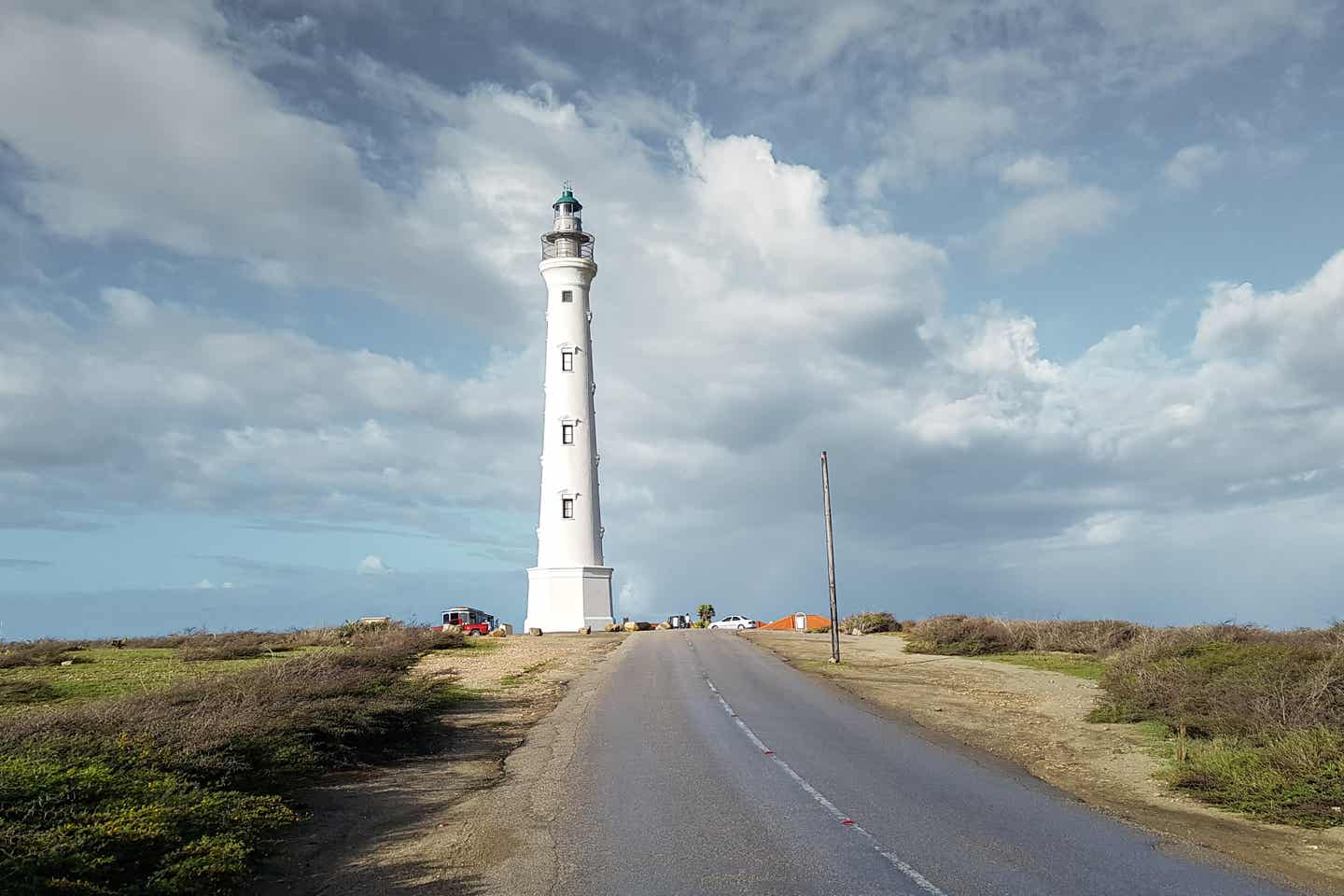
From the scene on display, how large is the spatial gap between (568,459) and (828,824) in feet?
142

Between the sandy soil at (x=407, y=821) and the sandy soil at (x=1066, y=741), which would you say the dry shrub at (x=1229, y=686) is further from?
the sandy soil at (x=407, y=821)

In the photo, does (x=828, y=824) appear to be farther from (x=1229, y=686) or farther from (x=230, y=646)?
(x=230, y=646)

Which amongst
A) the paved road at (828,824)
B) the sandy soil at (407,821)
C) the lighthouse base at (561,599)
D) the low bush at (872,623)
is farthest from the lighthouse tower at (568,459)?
the paved road at (828,824)

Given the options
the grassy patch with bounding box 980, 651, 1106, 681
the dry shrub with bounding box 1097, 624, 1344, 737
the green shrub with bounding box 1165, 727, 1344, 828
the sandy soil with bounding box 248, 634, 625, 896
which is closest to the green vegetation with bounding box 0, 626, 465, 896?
the sandy soil with bounding box 248, 634, 625, 896

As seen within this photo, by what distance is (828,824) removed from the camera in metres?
9.81

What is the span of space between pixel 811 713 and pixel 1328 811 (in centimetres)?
1002

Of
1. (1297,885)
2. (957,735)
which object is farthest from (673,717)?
(1297,885)

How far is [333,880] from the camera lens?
8.50 meters

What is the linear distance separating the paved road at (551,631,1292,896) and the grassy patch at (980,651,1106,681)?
1427 cm

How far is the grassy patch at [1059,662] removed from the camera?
2923cm

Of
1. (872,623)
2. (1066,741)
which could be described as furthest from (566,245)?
(1066,741)

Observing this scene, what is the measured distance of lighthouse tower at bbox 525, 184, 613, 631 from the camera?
168 feet

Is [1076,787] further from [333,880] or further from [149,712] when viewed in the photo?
[149,712]

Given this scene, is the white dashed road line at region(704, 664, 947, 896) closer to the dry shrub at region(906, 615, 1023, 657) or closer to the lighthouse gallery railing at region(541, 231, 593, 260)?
the dry shrub at region(906, 615, 1023, 657)
